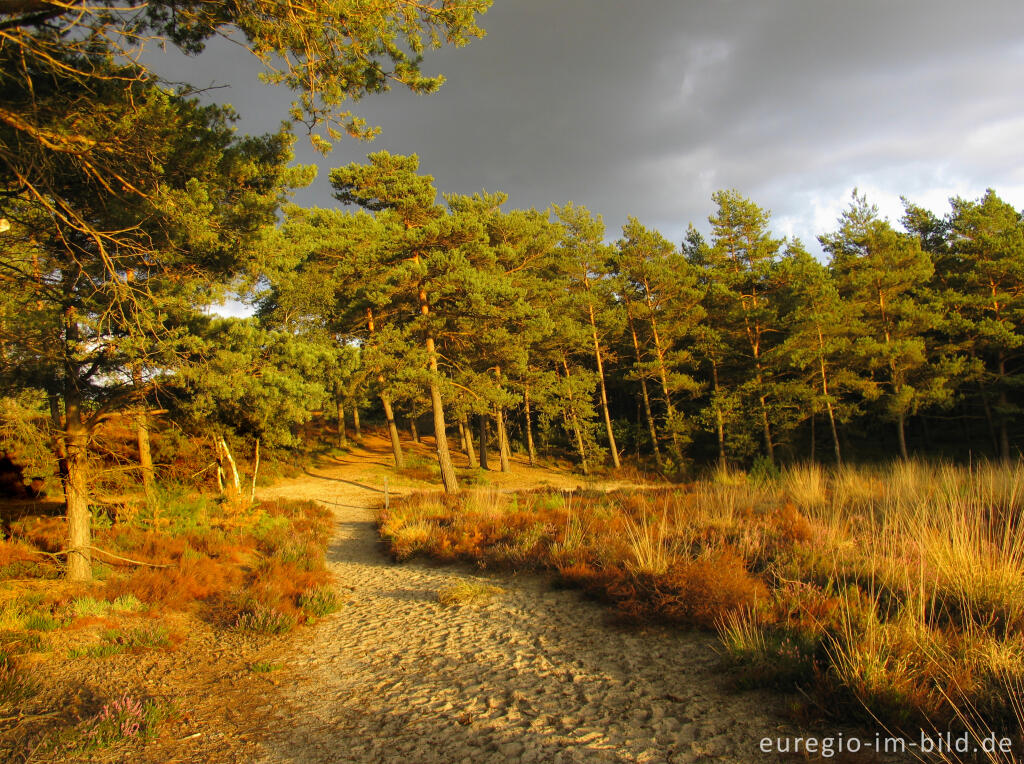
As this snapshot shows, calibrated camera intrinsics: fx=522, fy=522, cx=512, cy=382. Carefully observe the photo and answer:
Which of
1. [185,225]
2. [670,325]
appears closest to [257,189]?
[185,225]

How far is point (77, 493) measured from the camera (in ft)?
25.3

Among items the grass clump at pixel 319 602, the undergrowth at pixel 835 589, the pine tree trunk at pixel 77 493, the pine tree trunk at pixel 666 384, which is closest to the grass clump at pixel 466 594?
the undergrowth at pixel 835 589

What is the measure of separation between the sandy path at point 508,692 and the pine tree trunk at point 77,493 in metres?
4.05

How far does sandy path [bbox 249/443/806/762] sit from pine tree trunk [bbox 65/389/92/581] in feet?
13.3

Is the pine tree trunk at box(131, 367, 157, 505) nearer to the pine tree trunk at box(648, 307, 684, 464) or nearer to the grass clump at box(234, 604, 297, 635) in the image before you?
the grass clump at box(234, 604, 297, 635)

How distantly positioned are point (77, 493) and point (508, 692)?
7283 millimetres

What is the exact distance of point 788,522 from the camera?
8227mm

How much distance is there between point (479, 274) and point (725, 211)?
17.9m

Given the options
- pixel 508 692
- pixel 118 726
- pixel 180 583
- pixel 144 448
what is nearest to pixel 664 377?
pixel 144 448

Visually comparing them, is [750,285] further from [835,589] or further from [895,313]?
[835,589]

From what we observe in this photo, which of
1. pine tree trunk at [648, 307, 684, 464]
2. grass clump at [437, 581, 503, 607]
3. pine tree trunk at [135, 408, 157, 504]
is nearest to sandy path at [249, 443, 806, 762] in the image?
grass clump at [437, 581, 503, 607]

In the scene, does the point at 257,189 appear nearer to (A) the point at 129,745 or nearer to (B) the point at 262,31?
(B) the point at 262,31

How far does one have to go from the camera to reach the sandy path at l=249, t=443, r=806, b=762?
3439mm

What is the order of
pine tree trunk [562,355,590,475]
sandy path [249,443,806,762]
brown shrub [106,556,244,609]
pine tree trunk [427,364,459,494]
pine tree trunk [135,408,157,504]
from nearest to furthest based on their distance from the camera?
sandy path [249,443,806,762] < brown shrub [106,556,244,609] < pine tree trunk [135,408,157,504] < pine tree trunk [427,364,459,494] < pine tree trunk [562,355,590,475]
